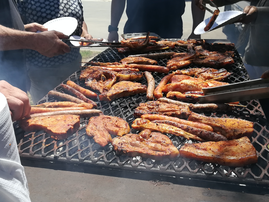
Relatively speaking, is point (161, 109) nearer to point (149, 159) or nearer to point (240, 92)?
point (149, 159)

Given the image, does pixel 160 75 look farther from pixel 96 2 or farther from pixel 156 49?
pixel 96 2

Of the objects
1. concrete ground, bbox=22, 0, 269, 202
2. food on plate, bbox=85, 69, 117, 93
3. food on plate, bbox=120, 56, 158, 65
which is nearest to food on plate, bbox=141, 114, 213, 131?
concrete ground, bbox=22, 0, 269, 202

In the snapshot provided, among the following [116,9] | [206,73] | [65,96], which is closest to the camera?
[65,96]

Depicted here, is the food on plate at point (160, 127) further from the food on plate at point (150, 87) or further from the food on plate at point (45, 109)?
the food on plate at point (45, 109)

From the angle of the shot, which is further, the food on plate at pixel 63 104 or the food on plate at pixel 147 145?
the food on plate at pixel 63 104

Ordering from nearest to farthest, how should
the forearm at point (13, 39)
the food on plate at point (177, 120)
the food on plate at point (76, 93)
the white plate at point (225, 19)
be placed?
the food on plate at point (177, 120) → the forearm at point (13, 39) → the food on plate at point (76, 93) → the white plate at point (225, 19)

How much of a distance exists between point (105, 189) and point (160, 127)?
3.08ft

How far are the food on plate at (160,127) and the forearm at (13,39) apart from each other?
1.94 metres

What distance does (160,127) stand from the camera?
7.72ft

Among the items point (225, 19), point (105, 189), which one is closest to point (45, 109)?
point (105, 189)

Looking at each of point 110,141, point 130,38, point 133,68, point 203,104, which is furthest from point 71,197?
point 130,38

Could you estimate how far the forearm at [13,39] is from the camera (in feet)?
8.64

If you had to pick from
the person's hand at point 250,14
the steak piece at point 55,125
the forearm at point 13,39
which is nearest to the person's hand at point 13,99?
the steak piece at point 55,125

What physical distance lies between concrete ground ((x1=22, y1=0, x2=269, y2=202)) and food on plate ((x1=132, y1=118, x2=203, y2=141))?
1.93ft
